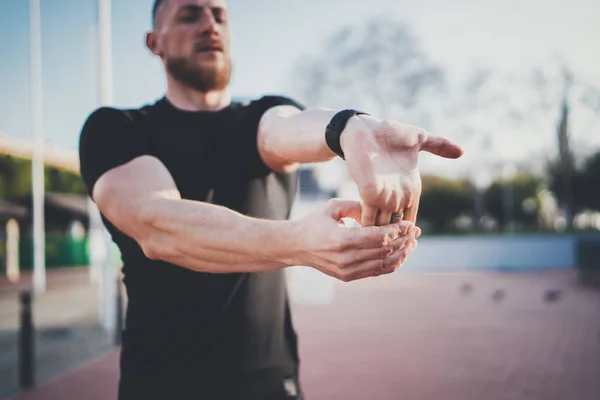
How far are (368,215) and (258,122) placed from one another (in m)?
0.71

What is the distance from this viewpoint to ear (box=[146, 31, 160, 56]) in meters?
1.59

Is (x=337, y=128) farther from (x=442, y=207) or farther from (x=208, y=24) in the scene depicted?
(x=442, y=207)

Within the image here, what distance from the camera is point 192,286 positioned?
142cm

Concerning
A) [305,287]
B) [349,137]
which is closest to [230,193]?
[349,137]

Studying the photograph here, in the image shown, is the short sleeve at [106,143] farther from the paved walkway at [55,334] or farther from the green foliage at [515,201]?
the green foliage at [515,201]

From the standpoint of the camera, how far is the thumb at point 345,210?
3.18 ft

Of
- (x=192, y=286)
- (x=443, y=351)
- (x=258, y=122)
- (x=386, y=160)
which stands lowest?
(x=443, y=351)

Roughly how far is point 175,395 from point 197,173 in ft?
2.06

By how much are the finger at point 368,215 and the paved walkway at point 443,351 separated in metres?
4.83

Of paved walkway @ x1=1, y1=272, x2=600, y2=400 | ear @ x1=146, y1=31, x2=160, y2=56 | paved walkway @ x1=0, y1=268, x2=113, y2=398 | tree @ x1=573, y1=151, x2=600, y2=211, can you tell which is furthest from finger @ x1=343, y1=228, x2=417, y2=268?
tree @ x1=573, y1=151, x2=600, y2=211

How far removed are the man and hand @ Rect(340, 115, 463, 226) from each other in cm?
3

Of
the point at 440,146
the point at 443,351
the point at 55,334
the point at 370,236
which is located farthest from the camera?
the point at 55,334

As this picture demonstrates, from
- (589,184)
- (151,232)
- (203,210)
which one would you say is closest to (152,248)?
(151,232)

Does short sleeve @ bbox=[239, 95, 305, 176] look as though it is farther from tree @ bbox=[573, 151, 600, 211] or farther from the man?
tree @ bbox=[573, 151, 600, 211]
